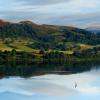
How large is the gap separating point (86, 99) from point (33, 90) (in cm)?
1310

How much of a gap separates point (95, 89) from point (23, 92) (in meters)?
11.9

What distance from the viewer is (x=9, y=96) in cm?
5881

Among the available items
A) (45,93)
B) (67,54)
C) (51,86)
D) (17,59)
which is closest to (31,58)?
(17,59)

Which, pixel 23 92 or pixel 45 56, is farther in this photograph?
pixel 45 56

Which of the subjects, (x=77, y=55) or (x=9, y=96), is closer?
(x=9, y=96)

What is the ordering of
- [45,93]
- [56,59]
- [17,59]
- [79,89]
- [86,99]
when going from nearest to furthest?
[86,99]
[45,93]
[79,89]
[17,59]
[56,59]

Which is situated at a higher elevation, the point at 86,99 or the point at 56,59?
the point at 86,99

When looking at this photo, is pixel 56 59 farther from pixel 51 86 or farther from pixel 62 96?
pixel 62 96

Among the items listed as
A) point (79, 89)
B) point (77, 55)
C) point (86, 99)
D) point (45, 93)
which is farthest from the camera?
point (77, 55)

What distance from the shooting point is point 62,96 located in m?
60.1

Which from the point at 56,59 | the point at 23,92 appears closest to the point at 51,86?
the point at 23,92

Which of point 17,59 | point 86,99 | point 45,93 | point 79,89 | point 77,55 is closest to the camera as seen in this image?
point 86,99

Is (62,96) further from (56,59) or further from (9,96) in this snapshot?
(56,59)

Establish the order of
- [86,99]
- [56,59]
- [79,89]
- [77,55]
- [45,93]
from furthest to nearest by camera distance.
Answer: [77,55] → [56,59] → [79,89] → [45,93] → [86,99]
